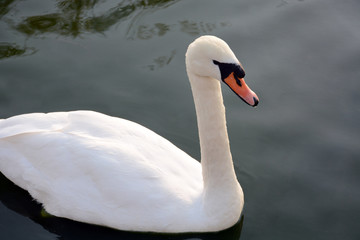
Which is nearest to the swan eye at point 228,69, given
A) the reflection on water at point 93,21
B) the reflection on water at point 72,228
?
the reflection on water at point 72,228

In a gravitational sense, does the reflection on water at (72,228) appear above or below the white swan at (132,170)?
below

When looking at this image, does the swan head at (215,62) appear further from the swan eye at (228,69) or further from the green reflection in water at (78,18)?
the green reflection in water at (78,18)

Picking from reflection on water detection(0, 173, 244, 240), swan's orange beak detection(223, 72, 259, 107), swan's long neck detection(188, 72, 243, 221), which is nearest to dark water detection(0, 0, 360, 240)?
reflection on water detection(0, 173, 244, 240)

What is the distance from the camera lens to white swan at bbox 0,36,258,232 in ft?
17.0

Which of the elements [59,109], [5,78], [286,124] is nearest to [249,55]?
[286,124]

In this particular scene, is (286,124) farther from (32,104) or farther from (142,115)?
(32,104)

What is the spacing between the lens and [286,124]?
6.80 metres

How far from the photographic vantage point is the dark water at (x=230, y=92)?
230 inches

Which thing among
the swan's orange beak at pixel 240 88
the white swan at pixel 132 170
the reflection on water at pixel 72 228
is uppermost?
the swan's orange beak at pixel 240 88

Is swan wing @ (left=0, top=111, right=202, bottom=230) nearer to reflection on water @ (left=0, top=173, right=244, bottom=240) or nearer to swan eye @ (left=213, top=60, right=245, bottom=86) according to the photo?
reflection on water @ (left=0, top=173, right=244, bottom=240)

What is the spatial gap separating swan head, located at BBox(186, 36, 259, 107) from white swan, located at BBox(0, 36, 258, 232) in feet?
0.04

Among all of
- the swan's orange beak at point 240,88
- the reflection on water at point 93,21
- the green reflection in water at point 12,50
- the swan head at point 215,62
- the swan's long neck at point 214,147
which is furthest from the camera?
the reflection on water at point 93,21

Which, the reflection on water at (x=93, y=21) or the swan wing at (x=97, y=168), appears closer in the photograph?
the swan wing at (x=97, y=168)

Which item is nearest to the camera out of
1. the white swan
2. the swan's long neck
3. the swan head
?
the swan head
